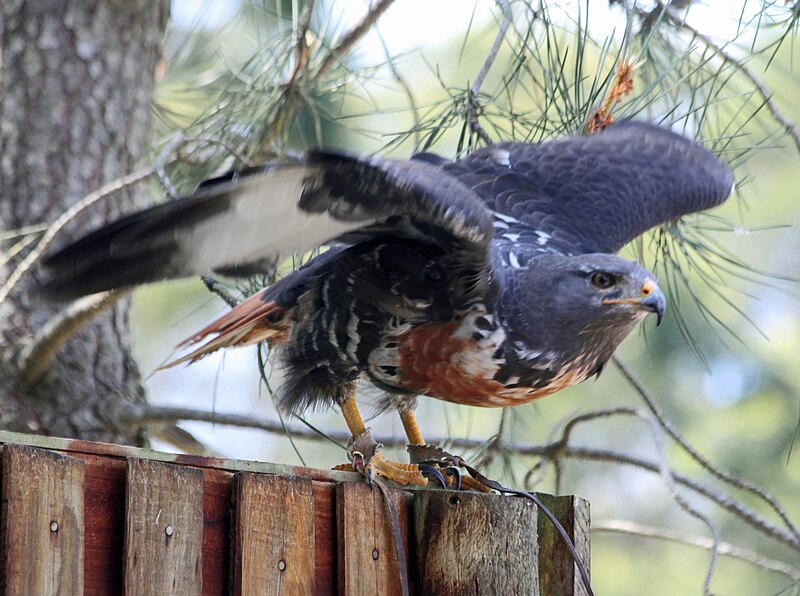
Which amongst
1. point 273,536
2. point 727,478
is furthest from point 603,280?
point 273,536

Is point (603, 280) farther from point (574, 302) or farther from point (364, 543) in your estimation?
point (364, 543)

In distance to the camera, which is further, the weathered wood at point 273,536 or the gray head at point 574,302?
the gray head at point 574,302

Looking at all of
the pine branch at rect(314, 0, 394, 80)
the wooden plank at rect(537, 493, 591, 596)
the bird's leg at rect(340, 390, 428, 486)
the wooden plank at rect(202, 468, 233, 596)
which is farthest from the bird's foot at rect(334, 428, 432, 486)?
the pine branch at rect(314, 0, 394, 80)

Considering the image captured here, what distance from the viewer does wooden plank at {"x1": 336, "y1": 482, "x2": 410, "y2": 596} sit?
1.76 metres

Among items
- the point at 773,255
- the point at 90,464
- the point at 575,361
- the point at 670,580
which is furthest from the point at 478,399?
the point at 670,580

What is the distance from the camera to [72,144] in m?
3.14

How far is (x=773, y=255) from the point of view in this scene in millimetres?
6852

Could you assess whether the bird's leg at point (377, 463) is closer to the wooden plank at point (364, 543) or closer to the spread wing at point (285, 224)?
the wooden plank at point (364, 543)

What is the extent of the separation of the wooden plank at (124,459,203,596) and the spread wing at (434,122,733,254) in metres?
1.47

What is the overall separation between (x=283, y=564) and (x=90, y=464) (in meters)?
0.37

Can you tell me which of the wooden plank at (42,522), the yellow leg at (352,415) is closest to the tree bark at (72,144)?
the yellow leg at (352,415)

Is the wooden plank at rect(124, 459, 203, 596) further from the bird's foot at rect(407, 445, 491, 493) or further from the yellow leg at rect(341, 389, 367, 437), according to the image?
the yellow leg at rect(341, 389, 367, 437)

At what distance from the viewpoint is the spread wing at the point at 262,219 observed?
1917 millimetres

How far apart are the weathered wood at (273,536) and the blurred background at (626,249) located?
3.25 ft
